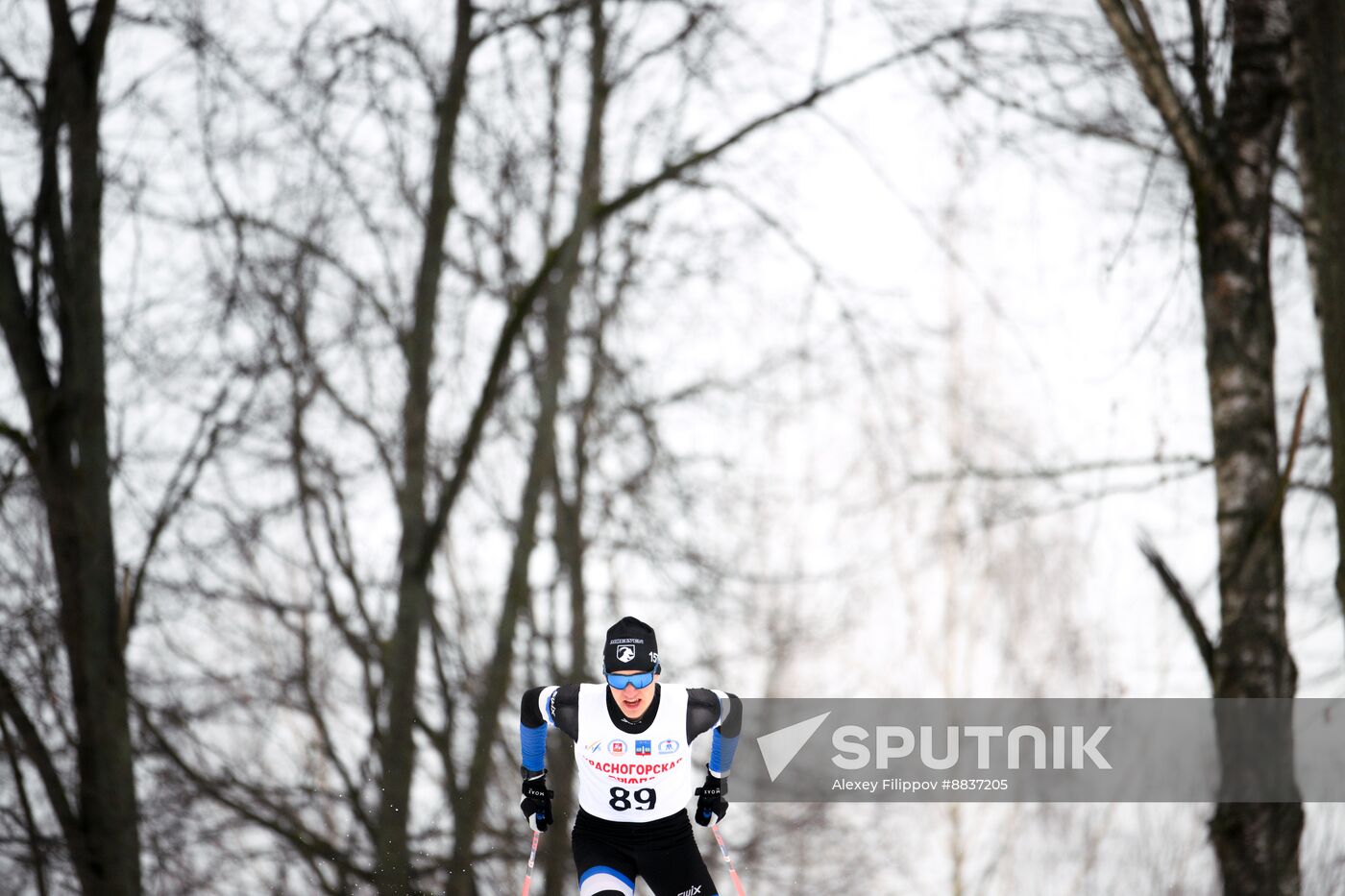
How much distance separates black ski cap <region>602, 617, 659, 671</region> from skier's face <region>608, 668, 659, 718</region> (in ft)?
0.28

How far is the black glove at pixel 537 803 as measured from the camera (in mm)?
3895

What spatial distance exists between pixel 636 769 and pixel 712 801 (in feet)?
1.01

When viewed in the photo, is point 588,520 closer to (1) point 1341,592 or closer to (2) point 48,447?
(2) point 48,447

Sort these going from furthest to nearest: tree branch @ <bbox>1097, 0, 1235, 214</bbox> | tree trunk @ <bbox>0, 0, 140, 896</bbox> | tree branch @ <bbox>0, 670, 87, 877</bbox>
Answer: tree trunk @ <bbox>0, 0, 140, 896</bbox> → tree branch @ <bbox>0, 670, 87, 877</bbox> → tree branch @ <bbox>1097, 0, 1235, 214</bbox>

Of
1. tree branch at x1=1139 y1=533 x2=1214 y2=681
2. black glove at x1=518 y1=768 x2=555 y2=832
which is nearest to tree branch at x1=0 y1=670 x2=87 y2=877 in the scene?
black glove at x1=518 y1=768 x2=555 y2=832

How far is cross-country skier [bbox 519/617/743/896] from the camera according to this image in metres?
3.77

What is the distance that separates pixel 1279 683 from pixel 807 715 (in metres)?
2.45

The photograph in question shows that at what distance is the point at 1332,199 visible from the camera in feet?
13.0

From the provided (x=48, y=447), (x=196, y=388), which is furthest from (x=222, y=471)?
(x=48, y=447)

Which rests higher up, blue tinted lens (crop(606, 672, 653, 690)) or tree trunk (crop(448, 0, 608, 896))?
tree trunk (crop(448, 0, 608, 896))

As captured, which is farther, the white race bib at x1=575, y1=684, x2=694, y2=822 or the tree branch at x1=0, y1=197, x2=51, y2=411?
the tree branch at x1=0, y1=197, x2=51, y2=411

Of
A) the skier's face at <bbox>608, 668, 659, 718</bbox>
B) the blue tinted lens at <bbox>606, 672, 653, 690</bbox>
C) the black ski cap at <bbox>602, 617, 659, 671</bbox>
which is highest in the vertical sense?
the black ski cap at <bbox>602, 617, 659, 671</bbox>

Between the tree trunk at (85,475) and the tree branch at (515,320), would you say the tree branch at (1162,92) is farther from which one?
the tree trunk at (85,475)

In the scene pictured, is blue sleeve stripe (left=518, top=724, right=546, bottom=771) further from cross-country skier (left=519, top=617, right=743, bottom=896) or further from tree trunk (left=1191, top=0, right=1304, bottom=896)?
tree trunk (left=1191, top=0, right=1304, bottom=896)
